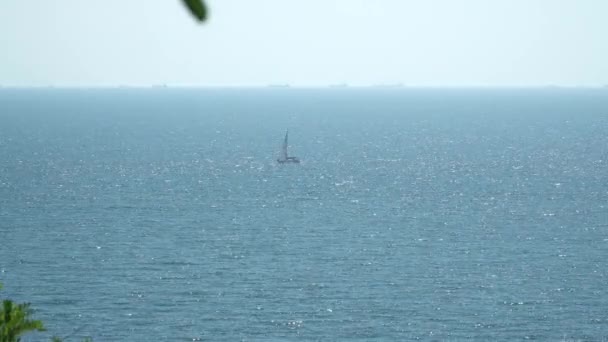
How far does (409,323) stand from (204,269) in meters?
19.1

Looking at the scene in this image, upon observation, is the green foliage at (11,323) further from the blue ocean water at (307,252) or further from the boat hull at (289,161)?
the boat hull at (289,161)

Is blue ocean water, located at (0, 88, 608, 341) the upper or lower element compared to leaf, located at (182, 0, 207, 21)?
lower

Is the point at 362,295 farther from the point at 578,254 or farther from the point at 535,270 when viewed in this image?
the point at 578,254

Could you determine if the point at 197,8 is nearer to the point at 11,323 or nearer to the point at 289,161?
the point at 11,323

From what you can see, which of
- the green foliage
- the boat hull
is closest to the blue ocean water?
the boat hull

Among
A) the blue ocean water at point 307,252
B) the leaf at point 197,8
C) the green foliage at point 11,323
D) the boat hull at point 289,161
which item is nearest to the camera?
the leaf at point 197,8

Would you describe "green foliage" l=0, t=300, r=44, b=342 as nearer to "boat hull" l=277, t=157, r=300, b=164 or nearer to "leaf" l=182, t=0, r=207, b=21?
"leaf" l=182, t=0, r=207, b=21

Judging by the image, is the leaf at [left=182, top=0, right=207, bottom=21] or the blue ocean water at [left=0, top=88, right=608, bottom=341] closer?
the leaf at [left=182, top=0, right=207, bottom=21]

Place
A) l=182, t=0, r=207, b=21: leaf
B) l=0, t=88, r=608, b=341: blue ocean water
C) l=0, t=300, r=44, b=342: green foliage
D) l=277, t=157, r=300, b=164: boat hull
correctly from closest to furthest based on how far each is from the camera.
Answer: l=182, t=0, r=207, b=21: leaf, l=0, t=300, r=44, b=342: green foliage, l=0, t=88, r=608, b=341: blue ocean water, l=277, t=157, r=300, b=164: boat hull

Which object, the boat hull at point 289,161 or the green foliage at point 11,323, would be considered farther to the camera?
the boat hull at point 289,161

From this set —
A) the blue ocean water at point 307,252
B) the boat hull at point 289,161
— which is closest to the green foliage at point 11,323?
the blue ocean water at point 307,252

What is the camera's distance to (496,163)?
154 metres

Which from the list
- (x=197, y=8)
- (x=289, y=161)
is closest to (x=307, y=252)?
(x=197, y=8)

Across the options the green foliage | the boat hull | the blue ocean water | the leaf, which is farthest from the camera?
the boat hull
